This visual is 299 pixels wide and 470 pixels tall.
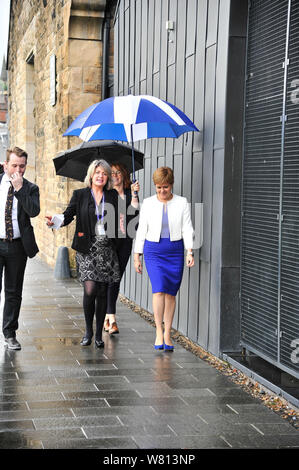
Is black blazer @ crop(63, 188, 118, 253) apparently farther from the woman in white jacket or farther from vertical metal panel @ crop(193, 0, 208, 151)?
vertical metal panel @ crop(193, 0, 208, 151)

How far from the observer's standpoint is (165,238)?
7.43 meters

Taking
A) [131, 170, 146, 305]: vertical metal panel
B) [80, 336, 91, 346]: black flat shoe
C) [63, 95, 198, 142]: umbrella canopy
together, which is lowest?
[80, 336, 91, 346]: black flat shoe

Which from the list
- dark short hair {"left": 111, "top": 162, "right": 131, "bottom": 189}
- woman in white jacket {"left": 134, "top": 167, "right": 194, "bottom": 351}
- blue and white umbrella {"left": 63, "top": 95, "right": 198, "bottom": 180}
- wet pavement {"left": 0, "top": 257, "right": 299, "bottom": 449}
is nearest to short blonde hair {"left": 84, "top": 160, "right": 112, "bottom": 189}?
blue and white umbrella {"left": 63, "top": 95, "right": 198, "bottom": 180}

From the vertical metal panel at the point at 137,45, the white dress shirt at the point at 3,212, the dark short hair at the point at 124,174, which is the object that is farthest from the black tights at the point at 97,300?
the vertical metal panel at the point at 137,45

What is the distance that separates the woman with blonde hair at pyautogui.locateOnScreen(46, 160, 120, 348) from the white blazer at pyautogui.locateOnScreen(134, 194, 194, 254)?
39 cm

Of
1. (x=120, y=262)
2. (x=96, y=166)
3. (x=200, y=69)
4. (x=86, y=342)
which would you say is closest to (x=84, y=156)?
(x=96, y=166)

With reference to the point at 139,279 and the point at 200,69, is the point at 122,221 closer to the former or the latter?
the point at 200,69

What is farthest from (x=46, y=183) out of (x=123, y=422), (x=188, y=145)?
(x=123, y=422)

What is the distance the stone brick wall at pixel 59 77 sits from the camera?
13367 mm

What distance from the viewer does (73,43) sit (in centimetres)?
1337

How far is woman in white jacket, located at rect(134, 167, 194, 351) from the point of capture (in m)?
7.37

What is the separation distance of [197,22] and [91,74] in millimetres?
5804

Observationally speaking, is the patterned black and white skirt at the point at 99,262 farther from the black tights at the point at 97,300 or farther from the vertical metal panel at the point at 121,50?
the vertical metal panel at the point at 121,50

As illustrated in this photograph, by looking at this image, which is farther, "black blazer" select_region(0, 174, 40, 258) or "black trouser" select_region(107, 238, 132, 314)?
"black trouser" select_region(107, 238, 132, 314)
